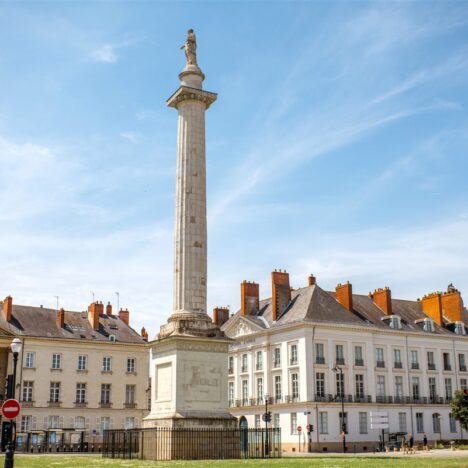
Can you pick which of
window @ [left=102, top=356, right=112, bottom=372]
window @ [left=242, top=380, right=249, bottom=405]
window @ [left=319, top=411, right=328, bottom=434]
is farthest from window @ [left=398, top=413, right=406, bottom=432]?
window @ [left=102, top=356, right=112, bottom=372]

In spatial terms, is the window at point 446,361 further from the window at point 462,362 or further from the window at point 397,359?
the window at point 397,359

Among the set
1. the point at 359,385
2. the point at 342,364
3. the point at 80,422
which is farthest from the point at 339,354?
the point at 80,422

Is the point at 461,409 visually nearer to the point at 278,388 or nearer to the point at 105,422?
the point at 278,388

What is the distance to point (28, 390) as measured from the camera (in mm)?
55750

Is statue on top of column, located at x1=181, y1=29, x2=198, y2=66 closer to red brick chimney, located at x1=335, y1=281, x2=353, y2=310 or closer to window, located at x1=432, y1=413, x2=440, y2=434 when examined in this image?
red brick chimney, located at x1=335, y1=281, x2=353, y2=310

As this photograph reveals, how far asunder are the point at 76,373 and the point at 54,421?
4283mm

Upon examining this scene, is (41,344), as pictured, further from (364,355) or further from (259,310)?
(364,355)

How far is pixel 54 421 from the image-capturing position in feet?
185

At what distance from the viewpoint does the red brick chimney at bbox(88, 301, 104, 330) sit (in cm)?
6125

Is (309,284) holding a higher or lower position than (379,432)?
higher

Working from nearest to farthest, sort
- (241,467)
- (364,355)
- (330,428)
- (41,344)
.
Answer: (241,467)
(330,428)
(364,355)
(41,344)

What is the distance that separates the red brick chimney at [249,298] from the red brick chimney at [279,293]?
384cm

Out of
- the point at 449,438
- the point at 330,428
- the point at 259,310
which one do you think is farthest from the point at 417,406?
the point at 259,310

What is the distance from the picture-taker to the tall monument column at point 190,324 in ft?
79.4
